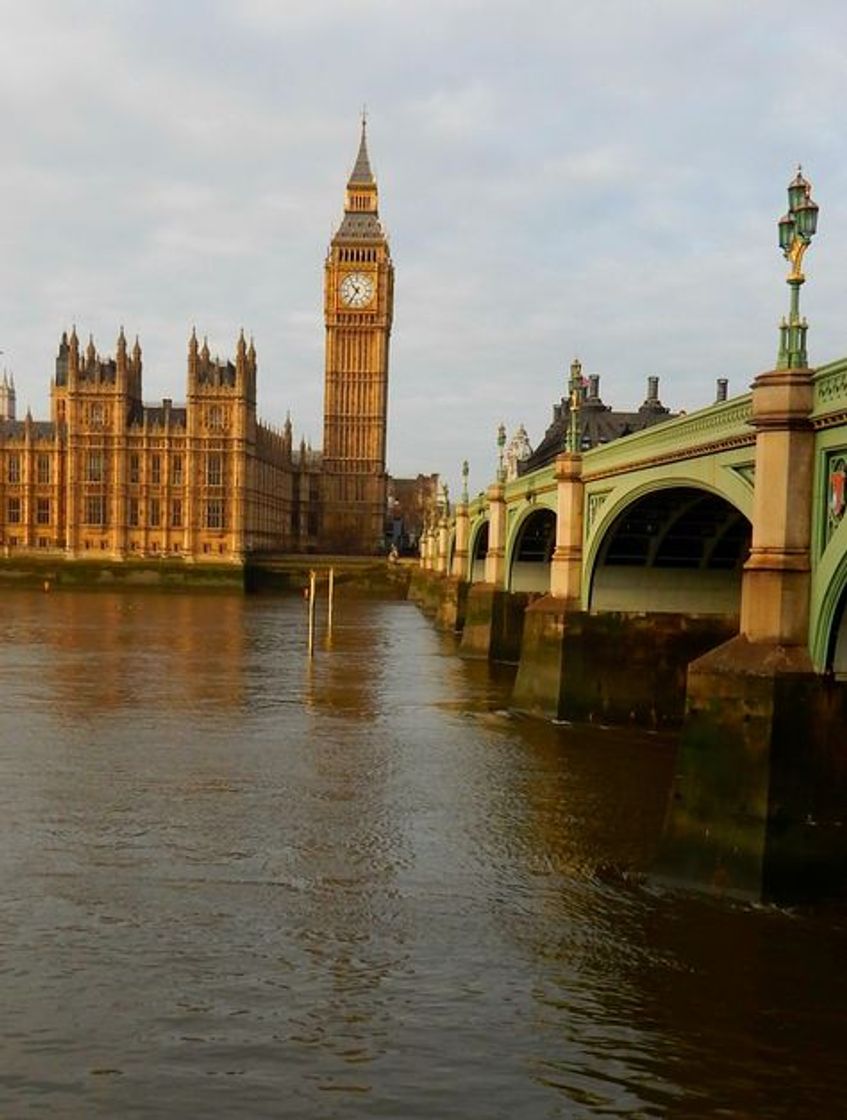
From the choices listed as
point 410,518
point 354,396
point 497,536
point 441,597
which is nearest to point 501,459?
point 497,536

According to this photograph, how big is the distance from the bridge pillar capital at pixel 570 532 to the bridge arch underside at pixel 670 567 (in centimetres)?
57

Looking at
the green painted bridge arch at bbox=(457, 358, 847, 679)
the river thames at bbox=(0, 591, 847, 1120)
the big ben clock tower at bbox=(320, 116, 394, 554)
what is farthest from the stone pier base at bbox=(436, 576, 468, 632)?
the big ben clock tower at bbox=(320, 116, 394, 554)

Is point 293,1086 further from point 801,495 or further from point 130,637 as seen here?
point 130,637

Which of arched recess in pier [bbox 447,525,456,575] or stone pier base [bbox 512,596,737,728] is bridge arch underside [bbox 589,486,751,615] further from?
arched recess in pier [bbox 447,525,456,575]

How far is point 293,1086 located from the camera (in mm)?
9766

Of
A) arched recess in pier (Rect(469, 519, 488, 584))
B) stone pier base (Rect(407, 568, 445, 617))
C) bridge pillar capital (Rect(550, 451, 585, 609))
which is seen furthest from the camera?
stone pier base (Rect(407, 568, 445, 617))

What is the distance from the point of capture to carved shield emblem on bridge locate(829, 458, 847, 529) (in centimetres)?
1390

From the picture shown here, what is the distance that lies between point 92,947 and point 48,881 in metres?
2.52

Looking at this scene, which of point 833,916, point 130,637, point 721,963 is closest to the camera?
point 721,963

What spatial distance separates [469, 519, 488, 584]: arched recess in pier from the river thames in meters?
35.5

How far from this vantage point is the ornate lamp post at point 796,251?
14.5 metres

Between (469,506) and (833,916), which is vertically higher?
(469,506)

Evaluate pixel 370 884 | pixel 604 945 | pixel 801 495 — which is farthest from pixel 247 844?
pixel 801 495

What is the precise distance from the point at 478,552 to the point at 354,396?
244 ft
